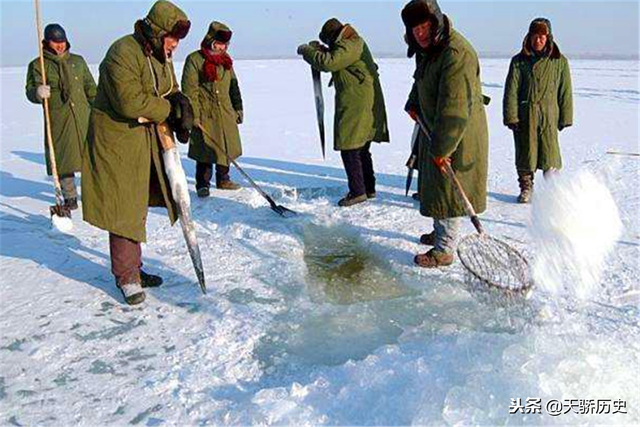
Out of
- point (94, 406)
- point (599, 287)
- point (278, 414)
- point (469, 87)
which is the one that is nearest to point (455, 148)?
point (469, 87)

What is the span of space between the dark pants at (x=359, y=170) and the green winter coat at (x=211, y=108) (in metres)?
1.30

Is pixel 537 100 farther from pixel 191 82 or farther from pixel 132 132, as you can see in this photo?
pixel 132 132

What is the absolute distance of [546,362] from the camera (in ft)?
8.19

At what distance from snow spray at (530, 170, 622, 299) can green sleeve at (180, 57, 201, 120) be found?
11.7 ft

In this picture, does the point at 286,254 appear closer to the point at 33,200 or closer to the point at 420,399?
the point at 420,399

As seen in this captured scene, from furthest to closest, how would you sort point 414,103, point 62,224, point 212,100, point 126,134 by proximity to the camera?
point 212,100, point 62,224, point 414,103, point 126,134

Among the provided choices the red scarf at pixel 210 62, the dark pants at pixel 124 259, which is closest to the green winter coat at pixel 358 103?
the red scarf at pixel 210 62

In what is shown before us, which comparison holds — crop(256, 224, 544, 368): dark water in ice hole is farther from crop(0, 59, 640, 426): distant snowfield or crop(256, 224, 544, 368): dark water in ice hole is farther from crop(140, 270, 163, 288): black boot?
crop(140, 270, 163, 288): black boot

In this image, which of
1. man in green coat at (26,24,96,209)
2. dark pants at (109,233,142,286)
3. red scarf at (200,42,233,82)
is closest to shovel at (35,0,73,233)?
man in green coat at (26,24,96,209)

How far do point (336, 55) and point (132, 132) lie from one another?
88.8 inches

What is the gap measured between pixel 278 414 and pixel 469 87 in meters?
2.19

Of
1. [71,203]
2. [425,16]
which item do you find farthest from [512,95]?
[71,203]

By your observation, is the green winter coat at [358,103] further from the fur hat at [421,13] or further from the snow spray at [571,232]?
the snow spray at [571,232]

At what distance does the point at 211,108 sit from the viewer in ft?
19.1
